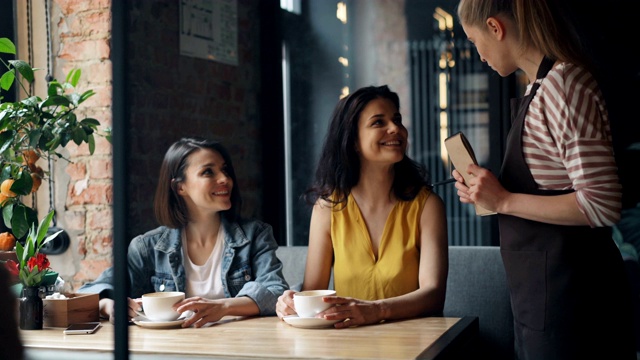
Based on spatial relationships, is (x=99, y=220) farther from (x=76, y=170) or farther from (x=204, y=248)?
(x=204, y=248)

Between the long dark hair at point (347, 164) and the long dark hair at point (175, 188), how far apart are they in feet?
0.72

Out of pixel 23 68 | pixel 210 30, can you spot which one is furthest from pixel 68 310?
pixel 210 30

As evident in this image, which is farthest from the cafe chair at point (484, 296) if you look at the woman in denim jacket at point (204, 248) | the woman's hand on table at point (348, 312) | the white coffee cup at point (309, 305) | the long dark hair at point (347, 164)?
the white coffee cup at point (309, 305)

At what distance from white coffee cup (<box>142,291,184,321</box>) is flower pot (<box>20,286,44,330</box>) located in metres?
0.25

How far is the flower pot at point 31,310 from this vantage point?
1.73 m

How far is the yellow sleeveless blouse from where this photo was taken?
6.67 ft

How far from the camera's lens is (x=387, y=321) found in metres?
1.76

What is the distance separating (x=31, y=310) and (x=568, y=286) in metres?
1.15

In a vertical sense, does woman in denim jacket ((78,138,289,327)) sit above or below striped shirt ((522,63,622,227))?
below

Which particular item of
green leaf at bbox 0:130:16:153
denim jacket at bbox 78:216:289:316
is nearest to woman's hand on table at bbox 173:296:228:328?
denim jacket at bbox 78:216:289:316

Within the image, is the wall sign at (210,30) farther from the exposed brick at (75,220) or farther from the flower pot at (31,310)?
the flower pot at (31,310)

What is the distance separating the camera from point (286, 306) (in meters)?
1.77

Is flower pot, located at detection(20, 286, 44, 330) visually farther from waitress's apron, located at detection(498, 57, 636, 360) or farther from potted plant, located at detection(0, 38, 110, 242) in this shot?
waitress's apron, located at detection(498, 57, 636, 360)

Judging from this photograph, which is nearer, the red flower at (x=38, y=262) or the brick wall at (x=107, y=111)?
the red flower at (x=38, y=262)
